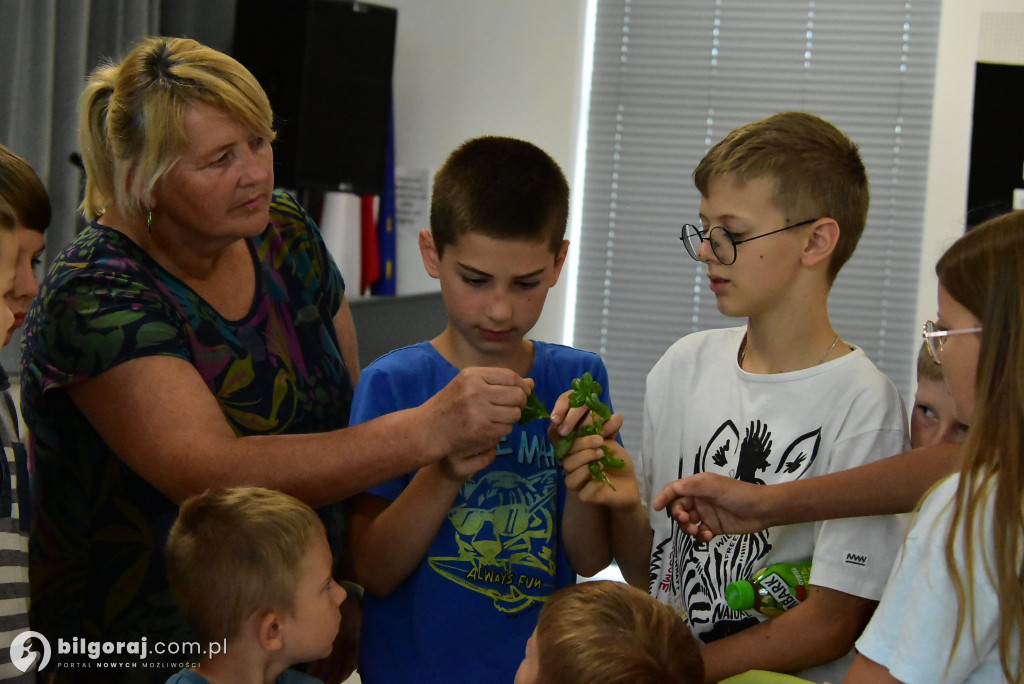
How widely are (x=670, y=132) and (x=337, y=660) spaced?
12.3 feet

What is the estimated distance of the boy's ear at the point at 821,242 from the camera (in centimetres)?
161

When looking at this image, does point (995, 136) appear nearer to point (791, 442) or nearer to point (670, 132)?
point (670, 132)

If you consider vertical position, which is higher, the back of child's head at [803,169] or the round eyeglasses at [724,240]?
the back of child's head at [803,169]

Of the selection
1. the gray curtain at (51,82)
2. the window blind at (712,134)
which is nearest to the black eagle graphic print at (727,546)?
the gray curtain at (51,82)

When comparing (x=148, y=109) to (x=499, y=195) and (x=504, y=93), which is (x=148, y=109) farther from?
(x=504, y=93)

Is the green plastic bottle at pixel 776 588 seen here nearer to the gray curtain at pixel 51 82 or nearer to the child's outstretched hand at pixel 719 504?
the child's outstretched hand at pixel 719 504

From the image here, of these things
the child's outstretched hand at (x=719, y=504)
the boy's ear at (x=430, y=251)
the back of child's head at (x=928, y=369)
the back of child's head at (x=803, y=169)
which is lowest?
the child's outstretched hand at (x=719, y=504)

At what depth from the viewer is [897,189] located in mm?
4637

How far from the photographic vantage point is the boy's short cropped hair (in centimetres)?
134

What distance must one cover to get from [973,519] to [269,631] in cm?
96

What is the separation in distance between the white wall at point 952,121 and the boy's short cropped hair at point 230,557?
397 centimetres

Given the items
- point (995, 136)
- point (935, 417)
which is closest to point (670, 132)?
point (995, 136)

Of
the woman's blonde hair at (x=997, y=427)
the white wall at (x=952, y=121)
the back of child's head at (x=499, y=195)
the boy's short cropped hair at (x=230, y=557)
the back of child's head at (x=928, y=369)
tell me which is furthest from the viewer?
the white wall at (x=952, y=121)

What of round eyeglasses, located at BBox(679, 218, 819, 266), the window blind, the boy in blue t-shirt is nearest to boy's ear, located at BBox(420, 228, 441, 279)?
the boy in blue t-shirt
